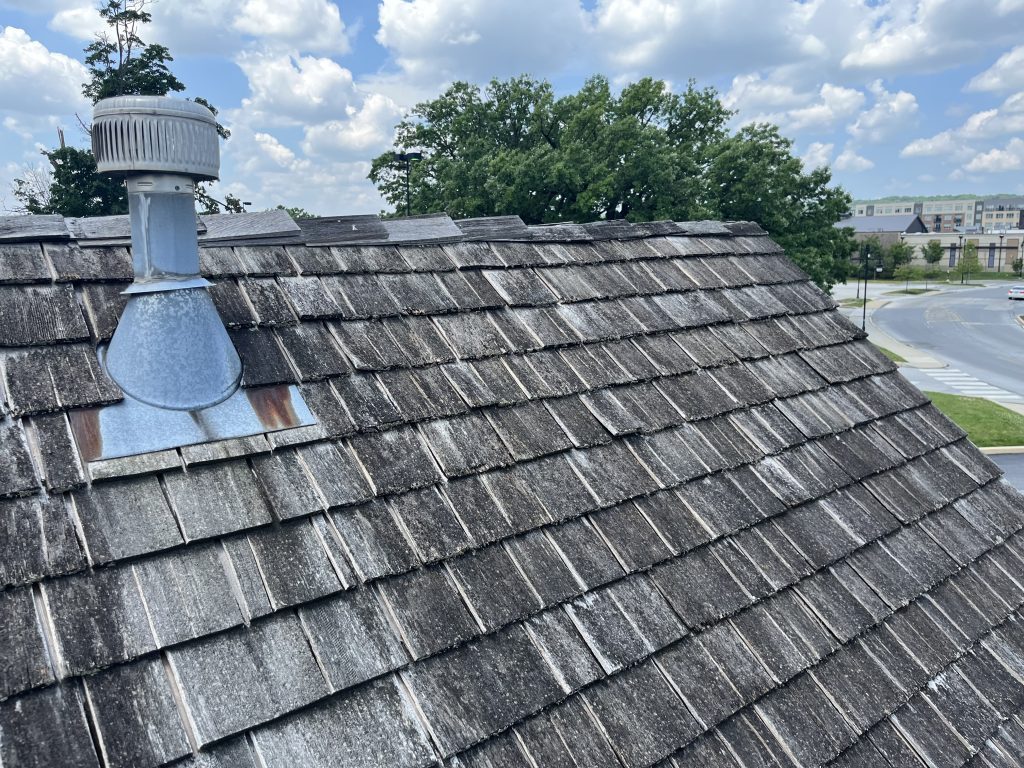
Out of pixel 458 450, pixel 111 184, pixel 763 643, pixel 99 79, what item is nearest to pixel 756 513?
pixel 763 643

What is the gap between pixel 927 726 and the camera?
8.36 feet

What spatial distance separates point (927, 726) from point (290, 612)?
7.58 ft

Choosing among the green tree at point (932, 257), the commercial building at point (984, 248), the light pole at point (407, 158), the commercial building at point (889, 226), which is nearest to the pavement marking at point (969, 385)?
the light pole at point (407, 158)

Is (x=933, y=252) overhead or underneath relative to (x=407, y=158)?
underneath

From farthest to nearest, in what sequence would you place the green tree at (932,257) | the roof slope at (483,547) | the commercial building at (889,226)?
the commercial building at (889,226), the green tree at (932,257), the roof slope at (483,547)

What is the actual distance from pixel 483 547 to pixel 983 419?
60.0ft

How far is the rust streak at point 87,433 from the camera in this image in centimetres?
200

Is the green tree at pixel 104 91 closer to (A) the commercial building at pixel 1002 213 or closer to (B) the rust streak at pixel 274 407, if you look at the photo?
(B) the rust streak at pixel 274 407

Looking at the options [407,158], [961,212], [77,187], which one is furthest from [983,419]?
[961,212]

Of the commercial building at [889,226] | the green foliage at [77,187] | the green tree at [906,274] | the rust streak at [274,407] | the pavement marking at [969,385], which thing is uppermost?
the green foliage at [77,187]

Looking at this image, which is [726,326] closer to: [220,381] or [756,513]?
[756,513]

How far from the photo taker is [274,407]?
7.80 feet

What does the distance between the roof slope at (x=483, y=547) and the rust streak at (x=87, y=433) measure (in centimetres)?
3

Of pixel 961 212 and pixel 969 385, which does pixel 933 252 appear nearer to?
pixel 969 385
